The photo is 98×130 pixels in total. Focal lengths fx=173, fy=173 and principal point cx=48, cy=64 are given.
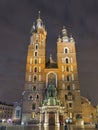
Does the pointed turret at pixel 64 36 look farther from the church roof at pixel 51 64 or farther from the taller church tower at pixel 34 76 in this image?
the church roof at pixel 51 64

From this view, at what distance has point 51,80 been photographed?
54.0 meters

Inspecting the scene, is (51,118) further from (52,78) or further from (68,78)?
(68,78)

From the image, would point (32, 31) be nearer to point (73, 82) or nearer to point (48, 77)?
point (48, 77)

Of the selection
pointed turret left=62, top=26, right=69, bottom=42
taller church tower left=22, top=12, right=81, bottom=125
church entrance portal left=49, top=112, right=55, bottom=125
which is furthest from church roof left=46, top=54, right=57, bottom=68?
church entrance portal left=49, top=112, right=55, bottom=125

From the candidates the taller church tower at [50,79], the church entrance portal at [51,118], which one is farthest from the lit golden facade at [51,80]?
the church entrance portal at [51,118]

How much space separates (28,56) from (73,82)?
56.3 ft

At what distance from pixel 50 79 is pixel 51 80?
45cm

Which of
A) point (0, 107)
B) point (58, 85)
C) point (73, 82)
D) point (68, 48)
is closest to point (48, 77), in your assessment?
point (58, 85)

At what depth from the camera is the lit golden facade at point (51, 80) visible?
49406 millimetres

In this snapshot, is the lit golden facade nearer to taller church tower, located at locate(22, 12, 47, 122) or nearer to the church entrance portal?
taller church tower, located at locate(22, 12, 47, 122)

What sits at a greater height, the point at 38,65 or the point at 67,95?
the point at 38,65

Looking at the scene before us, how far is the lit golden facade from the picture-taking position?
4941 centimetres

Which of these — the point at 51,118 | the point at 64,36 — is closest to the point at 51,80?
the point at 51,118

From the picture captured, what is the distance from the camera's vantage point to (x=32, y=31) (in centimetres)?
6481
